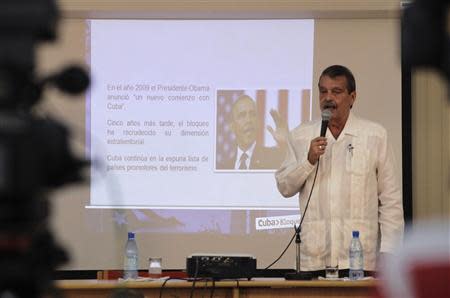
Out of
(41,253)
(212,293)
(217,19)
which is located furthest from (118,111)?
(41,253)

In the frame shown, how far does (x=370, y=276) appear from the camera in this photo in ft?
14.1

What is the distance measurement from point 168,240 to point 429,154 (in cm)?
174

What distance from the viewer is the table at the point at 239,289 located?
4195 mm

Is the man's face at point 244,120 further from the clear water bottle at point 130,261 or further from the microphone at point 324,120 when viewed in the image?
the microphone at point 324,120

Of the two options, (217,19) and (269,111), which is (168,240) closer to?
(269,111)

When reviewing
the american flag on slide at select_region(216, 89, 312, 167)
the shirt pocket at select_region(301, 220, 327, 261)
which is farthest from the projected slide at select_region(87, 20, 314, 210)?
the shirt pocket at select_region(301, 220, 327, 261)

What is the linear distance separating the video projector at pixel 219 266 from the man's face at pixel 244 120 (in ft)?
4.67

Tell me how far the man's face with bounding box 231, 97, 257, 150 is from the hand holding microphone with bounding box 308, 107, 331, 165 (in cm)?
131

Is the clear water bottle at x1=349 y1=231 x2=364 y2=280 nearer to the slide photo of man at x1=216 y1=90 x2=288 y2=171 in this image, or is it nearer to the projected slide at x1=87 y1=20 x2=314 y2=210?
the projected slide at x1=87 y1=20 x2=314 y2=210

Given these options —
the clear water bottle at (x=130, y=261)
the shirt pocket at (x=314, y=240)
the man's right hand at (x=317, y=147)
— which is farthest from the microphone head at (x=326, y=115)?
the clear water bottle at (x=130, y=261)

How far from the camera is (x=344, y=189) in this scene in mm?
4359

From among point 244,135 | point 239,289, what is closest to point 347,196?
point 239,289

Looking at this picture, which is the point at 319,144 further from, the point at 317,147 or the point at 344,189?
the point at 344,189

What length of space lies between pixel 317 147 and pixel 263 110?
1.46 metres
